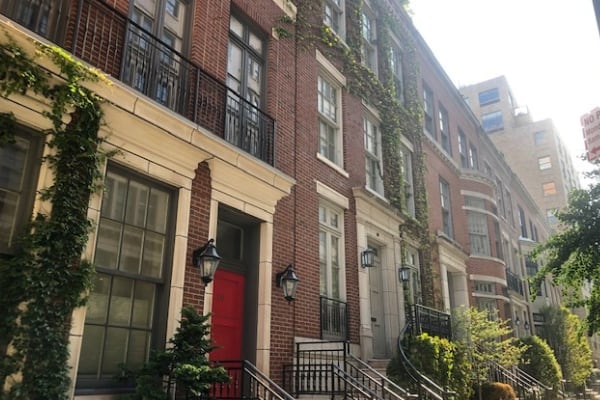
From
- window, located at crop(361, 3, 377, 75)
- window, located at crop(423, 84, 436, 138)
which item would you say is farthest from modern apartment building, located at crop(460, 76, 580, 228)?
window, located at crop(361, 3, 377, 75)

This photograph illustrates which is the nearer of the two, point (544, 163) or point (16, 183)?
point (16, 183)

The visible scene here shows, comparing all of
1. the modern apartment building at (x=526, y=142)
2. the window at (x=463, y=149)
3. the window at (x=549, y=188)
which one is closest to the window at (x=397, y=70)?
the window at (x=463, y=149)

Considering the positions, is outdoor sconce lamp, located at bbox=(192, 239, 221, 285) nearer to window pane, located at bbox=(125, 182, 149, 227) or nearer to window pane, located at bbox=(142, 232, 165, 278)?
window pane, located at bbox=(142, 232, 165, 278)

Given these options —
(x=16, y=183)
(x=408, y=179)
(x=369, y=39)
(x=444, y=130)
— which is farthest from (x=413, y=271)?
(x=16, y=183)

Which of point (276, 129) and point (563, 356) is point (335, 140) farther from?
point (563, 356)

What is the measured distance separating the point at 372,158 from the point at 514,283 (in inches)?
555

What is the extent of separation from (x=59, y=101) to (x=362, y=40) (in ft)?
34.3

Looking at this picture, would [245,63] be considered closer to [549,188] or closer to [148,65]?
[148,65]

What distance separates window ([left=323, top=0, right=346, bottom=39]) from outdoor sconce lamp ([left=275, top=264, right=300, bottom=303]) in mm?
7110

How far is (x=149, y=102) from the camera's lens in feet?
21.3

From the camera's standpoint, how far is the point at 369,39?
1533 centimetres

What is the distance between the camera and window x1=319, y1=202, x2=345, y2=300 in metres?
10.5

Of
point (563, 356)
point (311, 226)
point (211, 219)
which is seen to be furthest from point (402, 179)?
point (563, 356)

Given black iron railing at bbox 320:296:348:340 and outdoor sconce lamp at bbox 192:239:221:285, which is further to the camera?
black iron railing at bbox 320:296:348:340
